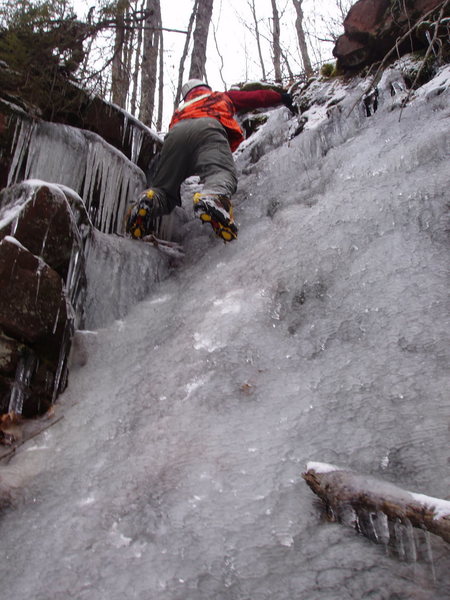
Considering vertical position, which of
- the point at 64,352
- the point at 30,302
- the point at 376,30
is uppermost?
the point at 376,30

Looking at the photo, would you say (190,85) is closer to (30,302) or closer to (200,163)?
(200,163)

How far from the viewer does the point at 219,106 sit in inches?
168

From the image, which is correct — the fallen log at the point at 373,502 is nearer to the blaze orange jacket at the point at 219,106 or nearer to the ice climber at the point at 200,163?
the ice climber at the point at 200,163

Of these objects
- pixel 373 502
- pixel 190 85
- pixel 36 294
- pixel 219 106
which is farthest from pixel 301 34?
pixel 373 502

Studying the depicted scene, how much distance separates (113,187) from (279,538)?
11.9 ft

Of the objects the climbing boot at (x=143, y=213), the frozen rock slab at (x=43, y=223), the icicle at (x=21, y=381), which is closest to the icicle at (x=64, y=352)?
the icicle at (x=21, y=381)

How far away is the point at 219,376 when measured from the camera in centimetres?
223

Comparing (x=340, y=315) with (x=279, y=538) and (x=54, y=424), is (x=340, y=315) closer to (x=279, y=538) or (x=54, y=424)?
(x=279, y=538)

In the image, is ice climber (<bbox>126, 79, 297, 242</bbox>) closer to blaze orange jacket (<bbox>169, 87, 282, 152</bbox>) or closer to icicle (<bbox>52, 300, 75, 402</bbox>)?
blaze orange jacket (<bbox>169, 87, 282, 152</bbox>)

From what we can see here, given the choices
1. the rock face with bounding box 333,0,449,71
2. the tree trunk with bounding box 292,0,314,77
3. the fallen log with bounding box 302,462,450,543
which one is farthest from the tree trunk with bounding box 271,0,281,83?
the fallen log with bounding box 302,462,450,543

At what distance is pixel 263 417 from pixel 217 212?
6.31 ft

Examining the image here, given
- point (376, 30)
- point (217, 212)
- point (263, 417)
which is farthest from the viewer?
point (376, 30)

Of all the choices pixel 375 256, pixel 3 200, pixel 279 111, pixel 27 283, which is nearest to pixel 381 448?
pixel 375 256

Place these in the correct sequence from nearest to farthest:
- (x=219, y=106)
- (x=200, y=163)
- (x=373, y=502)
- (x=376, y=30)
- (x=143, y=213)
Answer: (x=373, y=502) → (x=143, y=213) → (x=200, y=163) → (x=219, y=106) → (x=376, y=30)
